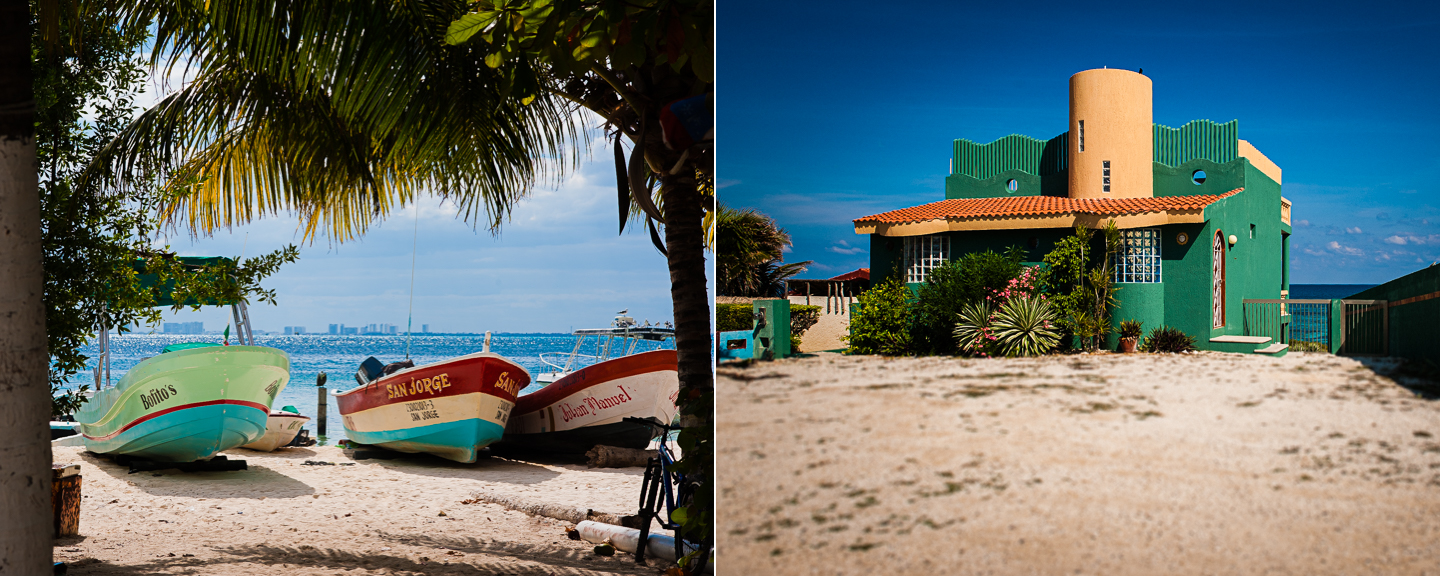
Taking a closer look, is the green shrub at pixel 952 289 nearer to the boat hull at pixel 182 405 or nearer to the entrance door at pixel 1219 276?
the entrance door at pixel 1219 276

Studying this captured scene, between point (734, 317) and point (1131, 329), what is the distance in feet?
2.78

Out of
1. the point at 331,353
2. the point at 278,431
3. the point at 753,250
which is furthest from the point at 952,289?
the point at 331,353

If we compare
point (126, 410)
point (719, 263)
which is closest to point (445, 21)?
point (719, 263)

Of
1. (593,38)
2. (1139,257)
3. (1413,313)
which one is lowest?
(1413,313)

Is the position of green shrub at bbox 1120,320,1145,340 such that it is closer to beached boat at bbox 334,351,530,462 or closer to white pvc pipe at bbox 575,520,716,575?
white pvc pipe at bbox 575,520,716,575

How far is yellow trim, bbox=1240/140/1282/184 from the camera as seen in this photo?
1.52m

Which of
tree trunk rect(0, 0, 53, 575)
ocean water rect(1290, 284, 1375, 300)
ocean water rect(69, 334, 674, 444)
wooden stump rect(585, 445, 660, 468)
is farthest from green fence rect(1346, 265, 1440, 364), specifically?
ocean water rect(69, 334, 674, 444)

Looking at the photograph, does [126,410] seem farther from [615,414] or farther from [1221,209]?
[1221,209]

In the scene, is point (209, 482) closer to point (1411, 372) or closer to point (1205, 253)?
point (1205, 253)

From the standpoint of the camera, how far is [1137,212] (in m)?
1.45

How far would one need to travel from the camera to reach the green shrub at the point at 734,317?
1.77 m

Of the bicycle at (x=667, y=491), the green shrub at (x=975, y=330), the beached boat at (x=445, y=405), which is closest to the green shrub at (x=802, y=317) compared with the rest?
the green shrub at (x=975, y=330)

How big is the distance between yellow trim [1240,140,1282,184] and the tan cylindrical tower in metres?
0.19

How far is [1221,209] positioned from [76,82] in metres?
6.31
